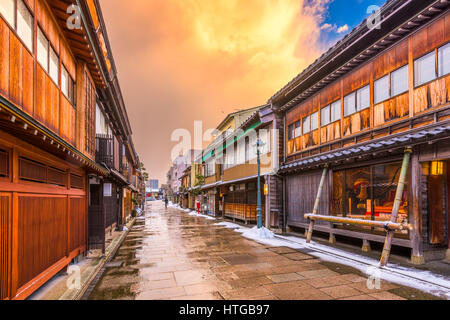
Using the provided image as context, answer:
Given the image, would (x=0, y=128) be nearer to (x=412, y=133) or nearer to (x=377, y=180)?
(x=412, y=133)

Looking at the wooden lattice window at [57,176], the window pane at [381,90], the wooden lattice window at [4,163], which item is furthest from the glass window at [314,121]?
the wooden lattice window at [4,163]

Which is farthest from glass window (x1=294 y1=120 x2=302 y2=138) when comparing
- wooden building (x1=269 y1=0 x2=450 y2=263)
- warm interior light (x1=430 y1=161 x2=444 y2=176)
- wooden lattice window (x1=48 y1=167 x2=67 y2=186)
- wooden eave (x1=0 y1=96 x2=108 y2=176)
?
wooden eave (x1=0 y1=96 x2=108 y2=176)

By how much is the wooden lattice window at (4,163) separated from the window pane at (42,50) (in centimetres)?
287

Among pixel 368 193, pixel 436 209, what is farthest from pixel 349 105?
pixel 436 209

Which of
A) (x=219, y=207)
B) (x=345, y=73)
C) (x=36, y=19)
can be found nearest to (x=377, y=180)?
(x=345, y=73)

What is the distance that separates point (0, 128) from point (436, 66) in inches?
440

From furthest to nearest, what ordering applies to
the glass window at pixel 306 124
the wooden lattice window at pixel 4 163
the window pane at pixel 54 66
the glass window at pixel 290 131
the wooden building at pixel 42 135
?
1. the glass window at pixel 290 131
2. the glass window at pixel 306 124
3. the window pane at pixel 54 66
4. the wooden building at pixel 42 135
5. the wooden lattice window at pixel 4 163

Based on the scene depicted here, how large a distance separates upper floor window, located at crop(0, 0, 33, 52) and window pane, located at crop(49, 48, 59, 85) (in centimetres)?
136

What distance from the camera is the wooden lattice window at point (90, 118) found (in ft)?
34.2

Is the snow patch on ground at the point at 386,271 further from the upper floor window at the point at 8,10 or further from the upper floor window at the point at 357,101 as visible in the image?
the upper floor window at the point at 8,10

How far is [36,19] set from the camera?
20.7 ft

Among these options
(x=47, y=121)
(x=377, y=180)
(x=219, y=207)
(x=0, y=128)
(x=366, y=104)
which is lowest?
(x=219, y=207)

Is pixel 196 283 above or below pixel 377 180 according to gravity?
below

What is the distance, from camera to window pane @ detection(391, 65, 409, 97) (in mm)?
9555
